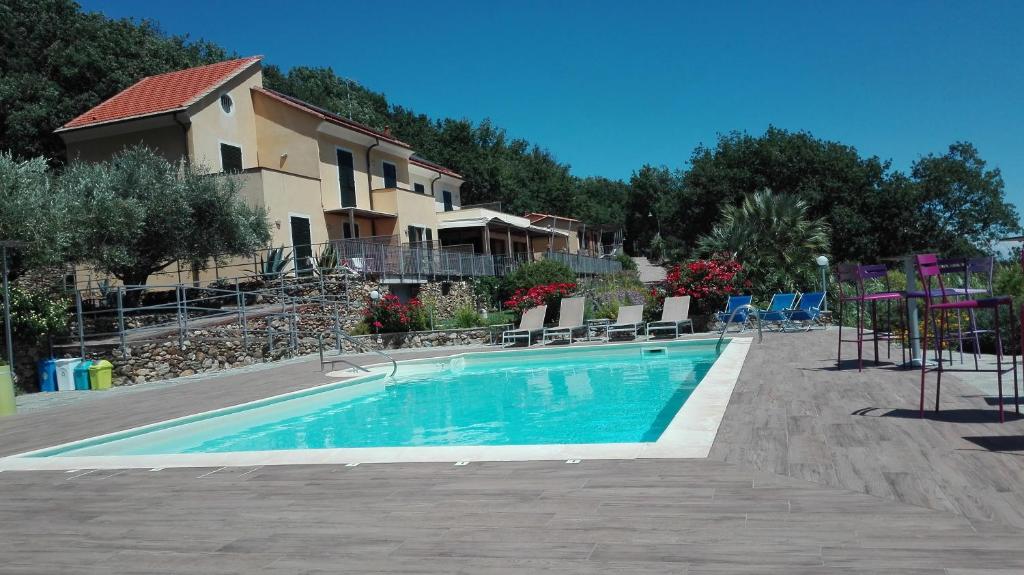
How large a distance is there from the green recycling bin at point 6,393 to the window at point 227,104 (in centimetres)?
1494

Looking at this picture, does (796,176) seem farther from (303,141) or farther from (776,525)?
(776,525)

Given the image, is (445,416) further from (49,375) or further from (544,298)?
(544,298)

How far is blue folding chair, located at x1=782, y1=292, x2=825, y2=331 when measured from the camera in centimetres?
1531

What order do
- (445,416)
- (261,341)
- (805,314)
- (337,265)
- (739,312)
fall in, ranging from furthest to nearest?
(337,265)
(261,341)
(739,312)
(805,314)
(445,416)

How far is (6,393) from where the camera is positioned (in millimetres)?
9867

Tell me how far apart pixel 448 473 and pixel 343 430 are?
4214 mm

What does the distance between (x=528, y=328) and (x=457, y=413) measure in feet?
26.7

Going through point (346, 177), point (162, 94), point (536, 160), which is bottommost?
point (346, 177)

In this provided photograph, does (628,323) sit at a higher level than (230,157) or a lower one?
lower

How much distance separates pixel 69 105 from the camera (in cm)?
2783

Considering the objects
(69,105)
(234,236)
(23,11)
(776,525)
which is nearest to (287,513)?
(776,525)

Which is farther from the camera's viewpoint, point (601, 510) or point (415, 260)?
point (415, 260)

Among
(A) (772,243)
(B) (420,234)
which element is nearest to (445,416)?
(A) (772,243)

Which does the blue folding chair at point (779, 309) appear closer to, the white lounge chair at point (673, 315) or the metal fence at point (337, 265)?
the white lounge chair at point (673, 315)
